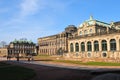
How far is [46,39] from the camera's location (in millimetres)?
151000

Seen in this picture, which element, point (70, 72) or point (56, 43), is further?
point (56, 43)

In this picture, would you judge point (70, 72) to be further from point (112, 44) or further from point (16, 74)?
point (112, 44)

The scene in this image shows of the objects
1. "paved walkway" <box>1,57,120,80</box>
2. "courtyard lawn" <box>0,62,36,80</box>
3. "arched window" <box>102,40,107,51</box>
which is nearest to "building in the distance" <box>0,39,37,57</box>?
"arched window" <box>102,40,107,51</box>

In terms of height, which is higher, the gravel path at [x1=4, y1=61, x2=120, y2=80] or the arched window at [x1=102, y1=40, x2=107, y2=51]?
the arched window at [x1=102, y1=40, x2=107, y2=51]

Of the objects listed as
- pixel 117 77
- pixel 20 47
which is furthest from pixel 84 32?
pixel 20 47

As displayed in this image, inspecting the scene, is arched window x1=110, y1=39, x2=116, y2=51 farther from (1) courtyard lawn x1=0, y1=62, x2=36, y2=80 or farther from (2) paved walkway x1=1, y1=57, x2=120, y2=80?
(1) courtyard lawn x1=0, y1=62, x2=36, y2=80

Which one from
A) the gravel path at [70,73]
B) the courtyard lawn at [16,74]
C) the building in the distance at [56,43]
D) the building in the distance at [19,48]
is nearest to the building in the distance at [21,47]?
the building in the distance at [19,48]

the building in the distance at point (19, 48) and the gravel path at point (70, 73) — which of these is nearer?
the gravel path at point (70, 73)

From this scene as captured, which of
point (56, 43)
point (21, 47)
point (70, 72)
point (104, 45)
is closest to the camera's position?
point (70, 72)

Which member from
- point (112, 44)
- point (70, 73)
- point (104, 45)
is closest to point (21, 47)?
point (104, 45)

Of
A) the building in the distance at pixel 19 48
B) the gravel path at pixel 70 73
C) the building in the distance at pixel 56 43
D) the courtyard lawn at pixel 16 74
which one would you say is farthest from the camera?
the building in the distance at pixel 19 48

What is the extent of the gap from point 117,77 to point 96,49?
7039 centimetres

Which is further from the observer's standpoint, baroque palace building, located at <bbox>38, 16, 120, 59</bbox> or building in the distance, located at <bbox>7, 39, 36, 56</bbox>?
building in the distance, located at <bbox>7, 39, 36, 56</bbox>

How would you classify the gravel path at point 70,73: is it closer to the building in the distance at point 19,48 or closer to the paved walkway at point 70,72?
the paved walkway at point 70,72
